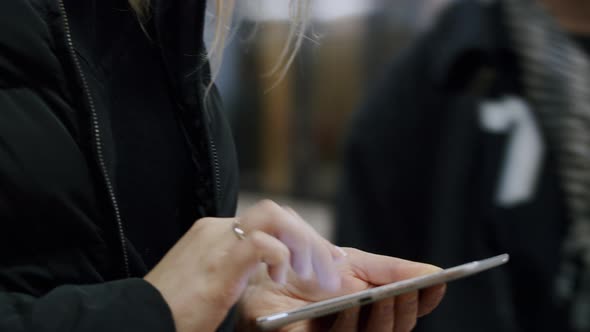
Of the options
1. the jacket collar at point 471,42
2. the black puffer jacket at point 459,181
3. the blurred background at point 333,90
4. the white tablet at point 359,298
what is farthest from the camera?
the blurred background at point 333,90

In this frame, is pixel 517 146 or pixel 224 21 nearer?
pixel 224 21

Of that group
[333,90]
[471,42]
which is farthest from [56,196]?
[333,90]

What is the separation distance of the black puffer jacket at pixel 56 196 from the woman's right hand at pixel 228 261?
0.01 meters

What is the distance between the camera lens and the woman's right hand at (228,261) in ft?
1.21

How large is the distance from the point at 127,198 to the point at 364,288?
0.43 ft

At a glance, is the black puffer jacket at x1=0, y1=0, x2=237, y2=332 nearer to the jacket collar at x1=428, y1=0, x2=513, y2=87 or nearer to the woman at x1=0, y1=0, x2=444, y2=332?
the woman at x1=0, y1=0, x2=444, y2=332

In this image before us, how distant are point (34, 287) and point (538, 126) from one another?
2.91 feet

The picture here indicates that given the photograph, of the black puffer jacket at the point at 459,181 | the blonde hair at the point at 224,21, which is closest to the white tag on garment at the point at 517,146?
the black puffer jacket at the point at 459,181

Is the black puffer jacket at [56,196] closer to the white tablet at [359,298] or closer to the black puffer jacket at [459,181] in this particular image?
the white tablet at [359,298]

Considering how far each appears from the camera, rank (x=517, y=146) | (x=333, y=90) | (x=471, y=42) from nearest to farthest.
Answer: (x=517, y=146) < (x=471, y=42) < (x=333, y=90)

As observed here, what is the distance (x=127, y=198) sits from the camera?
1.25 feet

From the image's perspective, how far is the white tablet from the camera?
35 centimetres

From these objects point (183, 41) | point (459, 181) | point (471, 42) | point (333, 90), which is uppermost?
point (183, 41)

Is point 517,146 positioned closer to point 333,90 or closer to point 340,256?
point 340,256
